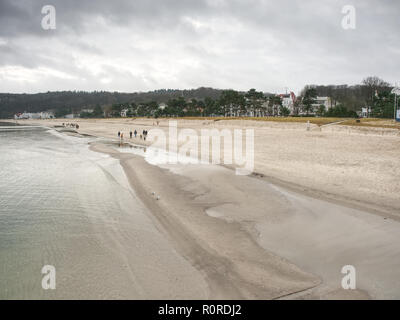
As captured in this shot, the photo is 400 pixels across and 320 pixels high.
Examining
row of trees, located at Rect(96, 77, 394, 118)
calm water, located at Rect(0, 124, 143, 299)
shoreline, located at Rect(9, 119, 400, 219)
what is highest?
row of trees, located at Rect(96, 77, 394, 118)

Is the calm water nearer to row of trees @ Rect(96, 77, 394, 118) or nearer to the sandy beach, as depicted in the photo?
the sandy beach

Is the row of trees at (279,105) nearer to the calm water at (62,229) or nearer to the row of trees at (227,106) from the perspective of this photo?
the row of trees at (227,106)

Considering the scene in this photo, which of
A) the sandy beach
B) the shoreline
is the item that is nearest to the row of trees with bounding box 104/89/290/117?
the shoreline

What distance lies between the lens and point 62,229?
33.7ft

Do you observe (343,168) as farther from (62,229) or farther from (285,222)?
(62,229)

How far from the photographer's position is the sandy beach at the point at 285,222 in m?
6.64

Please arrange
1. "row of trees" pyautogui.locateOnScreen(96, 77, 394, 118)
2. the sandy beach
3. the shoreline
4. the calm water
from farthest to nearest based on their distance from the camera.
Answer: "row of trees" pyautogui.locateOnScreen(96, 77, 394, 118), the shoreline, the calm water, the sandy beach

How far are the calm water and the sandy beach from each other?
1.70 m

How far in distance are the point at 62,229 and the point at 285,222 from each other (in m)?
7.99

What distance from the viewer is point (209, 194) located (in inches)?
552

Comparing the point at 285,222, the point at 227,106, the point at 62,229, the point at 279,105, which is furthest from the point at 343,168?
the point at 227,106

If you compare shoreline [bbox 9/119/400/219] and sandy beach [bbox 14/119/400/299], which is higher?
shoreline [bbox 9/119/400/219]

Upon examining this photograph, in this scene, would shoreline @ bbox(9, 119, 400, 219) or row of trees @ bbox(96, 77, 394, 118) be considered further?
row of trees @ bbox(96, 77, 394, 118)

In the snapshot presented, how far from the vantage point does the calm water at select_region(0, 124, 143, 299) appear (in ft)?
22.8
